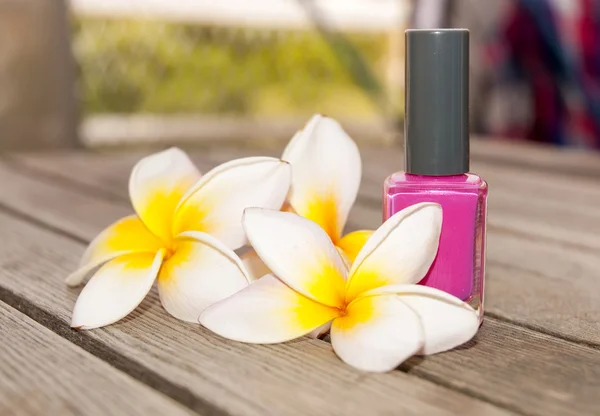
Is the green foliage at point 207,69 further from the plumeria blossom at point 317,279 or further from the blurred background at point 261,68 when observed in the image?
the plumeria blossom at point 317,279

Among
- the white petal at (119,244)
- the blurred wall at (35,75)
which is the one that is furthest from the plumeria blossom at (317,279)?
the blurred wall at (35,75)

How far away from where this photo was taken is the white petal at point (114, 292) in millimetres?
634

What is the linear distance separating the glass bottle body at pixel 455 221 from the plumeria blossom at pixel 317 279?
44 millimetres

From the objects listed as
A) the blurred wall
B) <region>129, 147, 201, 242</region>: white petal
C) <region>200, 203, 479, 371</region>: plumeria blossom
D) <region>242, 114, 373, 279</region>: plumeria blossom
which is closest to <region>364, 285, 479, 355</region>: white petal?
<region>200, 203, 479, 371</region>: plumeria blossom

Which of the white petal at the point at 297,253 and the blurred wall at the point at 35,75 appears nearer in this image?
the white petal at the point at 297,253

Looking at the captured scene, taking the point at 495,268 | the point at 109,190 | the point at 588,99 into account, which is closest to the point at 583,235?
the point at 495,268

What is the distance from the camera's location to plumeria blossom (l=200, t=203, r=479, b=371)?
59cm

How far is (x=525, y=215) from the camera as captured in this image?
1163mm

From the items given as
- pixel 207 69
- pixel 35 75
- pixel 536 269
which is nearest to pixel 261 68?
pixel 207 69

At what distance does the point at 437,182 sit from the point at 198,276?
201 mm

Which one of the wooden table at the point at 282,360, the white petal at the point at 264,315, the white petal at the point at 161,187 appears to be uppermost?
the white petal at the point at 161,187

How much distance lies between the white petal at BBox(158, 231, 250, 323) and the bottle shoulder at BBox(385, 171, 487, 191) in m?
0.14

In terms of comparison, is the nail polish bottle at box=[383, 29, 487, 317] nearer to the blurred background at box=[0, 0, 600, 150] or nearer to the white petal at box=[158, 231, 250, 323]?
the white petal at box=[158, 231, 250, 323]

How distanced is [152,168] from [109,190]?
0.61 meters
